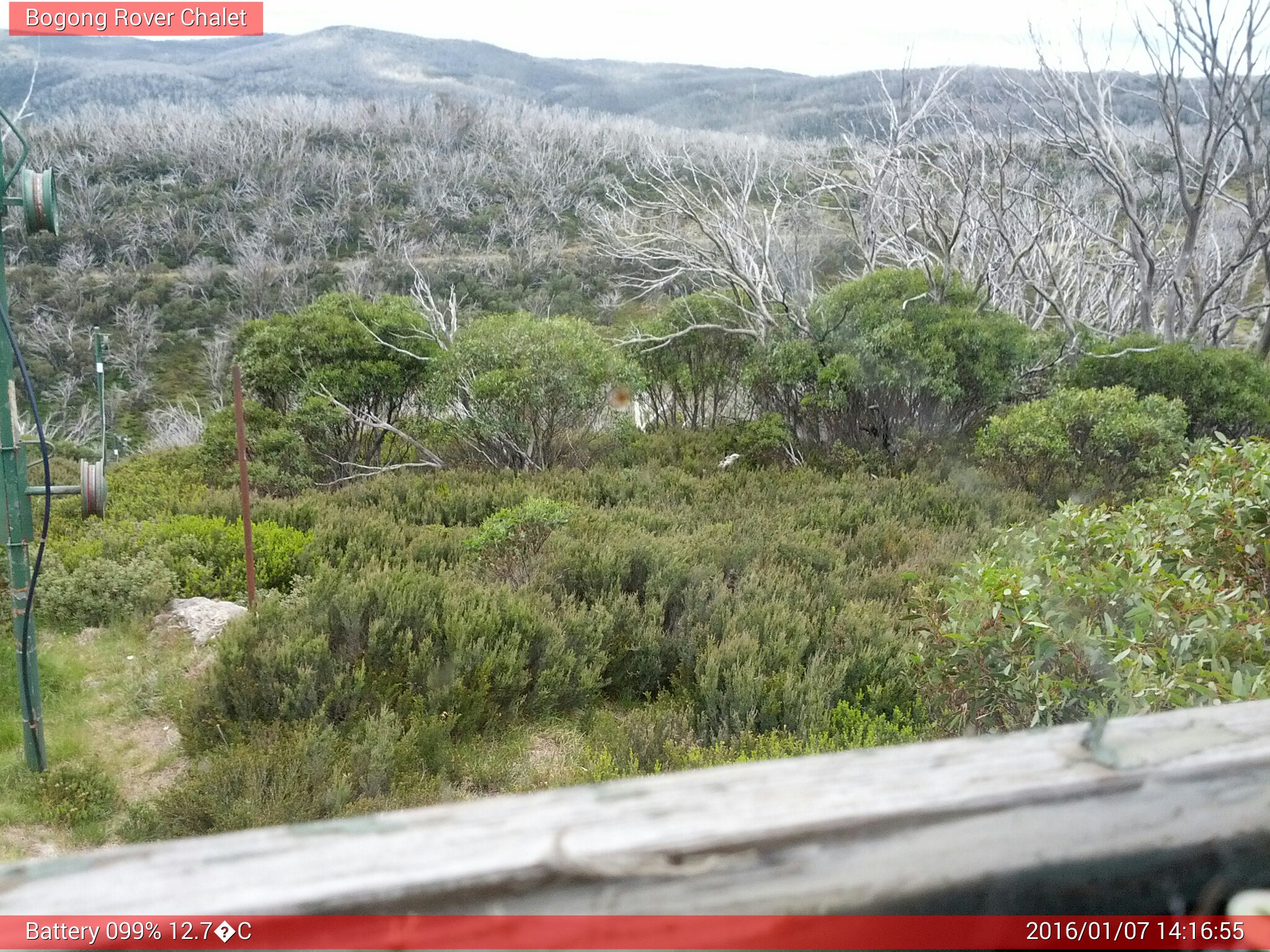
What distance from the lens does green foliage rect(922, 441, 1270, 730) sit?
2639 mm

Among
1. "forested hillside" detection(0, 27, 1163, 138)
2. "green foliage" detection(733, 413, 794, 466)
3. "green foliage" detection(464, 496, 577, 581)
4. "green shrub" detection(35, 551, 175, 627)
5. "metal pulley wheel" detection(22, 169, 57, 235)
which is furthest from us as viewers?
"forested hillside" detection(0, 27, 1163, 138)

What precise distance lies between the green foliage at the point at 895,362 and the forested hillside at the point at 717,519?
0.16 ft

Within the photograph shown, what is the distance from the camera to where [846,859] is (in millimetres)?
677

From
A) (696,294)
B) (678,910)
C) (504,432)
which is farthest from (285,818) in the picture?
(696,294)

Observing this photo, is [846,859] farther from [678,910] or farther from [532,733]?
[532,733]

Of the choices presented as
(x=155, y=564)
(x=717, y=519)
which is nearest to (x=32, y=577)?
(x=155, y=564)

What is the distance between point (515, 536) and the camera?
22.1ft

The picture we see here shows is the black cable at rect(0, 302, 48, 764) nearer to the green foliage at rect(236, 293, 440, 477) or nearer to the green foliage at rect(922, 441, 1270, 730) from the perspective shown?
the green foliage at rect(922, 441, 1270, 730)

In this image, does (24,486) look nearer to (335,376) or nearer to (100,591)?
(100,591)

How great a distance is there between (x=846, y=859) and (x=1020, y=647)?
2.94 meters

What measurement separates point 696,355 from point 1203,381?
6118 mm

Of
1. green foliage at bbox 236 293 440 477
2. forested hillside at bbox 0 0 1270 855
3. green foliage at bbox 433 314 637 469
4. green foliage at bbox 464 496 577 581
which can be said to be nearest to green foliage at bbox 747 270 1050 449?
forested hillside at bbox 0 0 1270 855

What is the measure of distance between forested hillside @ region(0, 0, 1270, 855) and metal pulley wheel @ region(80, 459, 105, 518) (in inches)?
39.4

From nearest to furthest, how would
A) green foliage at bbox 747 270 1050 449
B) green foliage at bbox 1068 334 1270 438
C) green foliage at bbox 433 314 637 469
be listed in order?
1. green foliage at bbox 1068 334 1270 438
2. green foliage at bbox 747 270 1050 449
3. green foliage at bbox 433 314 637 469
